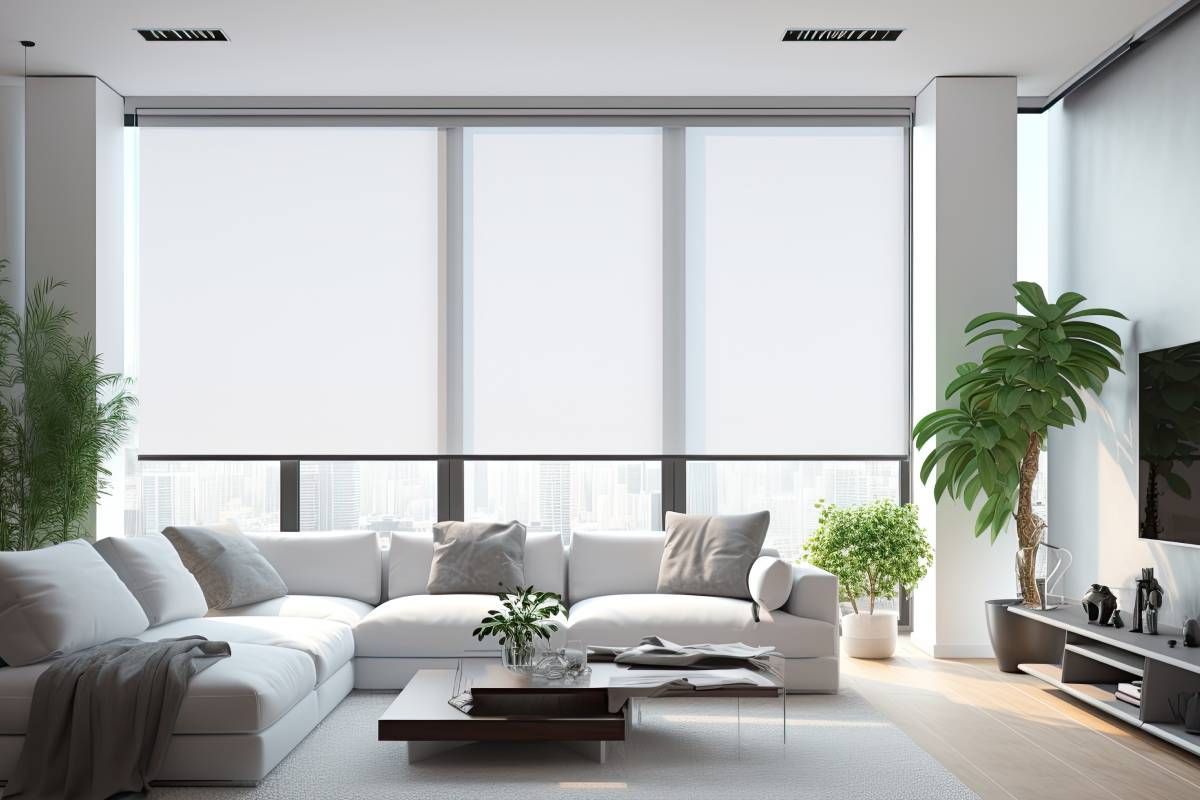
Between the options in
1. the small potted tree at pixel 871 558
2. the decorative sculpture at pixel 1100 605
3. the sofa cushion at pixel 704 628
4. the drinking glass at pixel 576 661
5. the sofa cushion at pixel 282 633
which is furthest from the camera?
the small potted tree at pixel 871 558

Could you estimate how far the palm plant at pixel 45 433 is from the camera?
19.5 ft

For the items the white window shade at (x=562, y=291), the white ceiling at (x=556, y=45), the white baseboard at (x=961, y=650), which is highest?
the white ceiling at (x=556, y=45)

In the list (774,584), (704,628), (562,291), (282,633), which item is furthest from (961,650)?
(282,633)

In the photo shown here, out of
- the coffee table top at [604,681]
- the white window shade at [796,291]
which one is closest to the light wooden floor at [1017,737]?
the coffee table top at [604,681]

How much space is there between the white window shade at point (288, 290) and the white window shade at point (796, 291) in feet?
5.83

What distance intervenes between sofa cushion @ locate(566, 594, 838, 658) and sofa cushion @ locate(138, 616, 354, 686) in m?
1.13

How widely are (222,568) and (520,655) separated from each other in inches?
73.5

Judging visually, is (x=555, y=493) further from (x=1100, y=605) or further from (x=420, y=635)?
(x=1100, y=605)

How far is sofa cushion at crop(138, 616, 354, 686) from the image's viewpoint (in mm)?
4582

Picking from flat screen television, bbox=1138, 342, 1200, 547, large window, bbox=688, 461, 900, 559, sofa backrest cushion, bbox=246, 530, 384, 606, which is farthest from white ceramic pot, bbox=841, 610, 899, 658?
sofa backrest cushion, bbox=246, 530, 384, 606

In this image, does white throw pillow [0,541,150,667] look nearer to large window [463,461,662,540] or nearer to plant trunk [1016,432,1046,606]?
large window [463,461,662,540]

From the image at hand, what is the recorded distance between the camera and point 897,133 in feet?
22.7

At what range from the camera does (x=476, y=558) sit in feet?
18.8

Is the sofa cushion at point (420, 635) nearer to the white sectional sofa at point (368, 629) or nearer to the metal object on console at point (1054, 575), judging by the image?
the white sectional sofa at point (368, 629)
